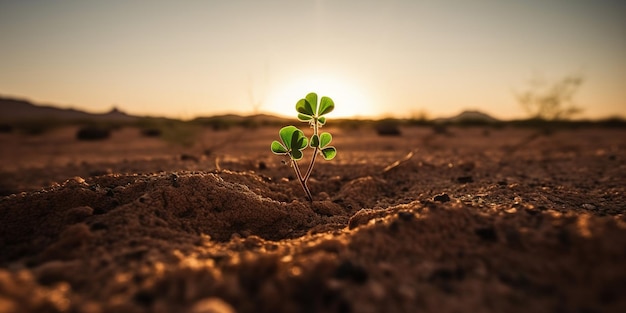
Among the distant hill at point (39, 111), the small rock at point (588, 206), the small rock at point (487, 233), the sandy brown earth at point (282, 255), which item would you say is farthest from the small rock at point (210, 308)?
the distant hill at point (39, 111)

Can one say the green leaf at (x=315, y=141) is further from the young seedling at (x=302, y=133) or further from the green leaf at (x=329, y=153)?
the green leaf at (x=329, y=153)

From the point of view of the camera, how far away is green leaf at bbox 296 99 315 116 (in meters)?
2.58

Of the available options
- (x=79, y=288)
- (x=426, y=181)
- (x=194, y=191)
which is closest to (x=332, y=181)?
(x=426, y=181)

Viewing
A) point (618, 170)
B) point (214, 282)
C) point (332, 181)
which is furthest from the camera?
point (618, 170)

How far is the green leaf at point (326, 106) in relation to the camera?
2.59m

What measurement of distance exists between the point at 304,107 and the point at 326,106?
0.16 meters

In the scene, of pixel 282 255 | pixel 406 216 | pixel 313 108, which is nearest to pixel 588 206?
pixel 406 216

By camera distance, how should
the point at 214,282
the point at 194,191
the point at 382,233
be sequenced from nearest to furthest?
1. the point at 214,282
2. the point at 382,233
3. the point at 194,191

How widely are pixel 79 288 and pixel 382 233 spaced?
1140 millimetres

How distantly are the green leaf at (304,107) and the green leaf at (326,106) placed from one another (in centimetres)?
A: 7

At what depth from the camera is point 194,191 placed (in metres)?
2.24

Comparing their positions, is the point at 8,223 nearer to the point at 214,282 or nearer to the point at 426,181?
the point at 214,282

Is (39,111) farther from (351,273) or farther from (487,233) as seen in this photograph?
(487,233)

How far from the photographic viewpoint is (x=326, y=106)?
8.55 ft
